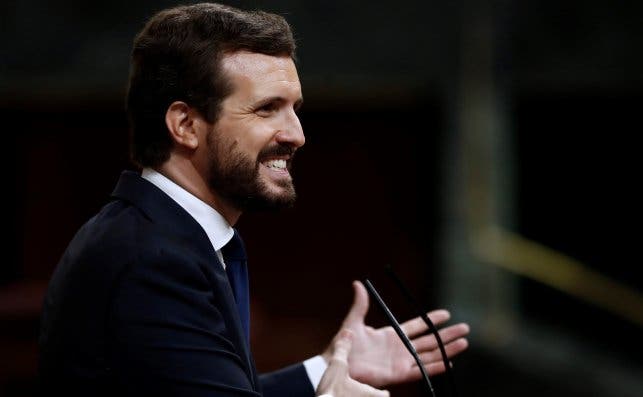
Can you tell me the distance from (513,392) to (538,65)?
1.69 metres

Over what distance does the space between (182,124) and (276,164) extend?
19 centimetres

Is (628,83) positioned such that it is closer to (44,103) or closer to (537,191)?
(537,191)

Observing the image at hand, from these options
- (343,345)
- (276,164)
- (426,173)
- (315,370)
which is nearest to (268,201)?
(276,164)

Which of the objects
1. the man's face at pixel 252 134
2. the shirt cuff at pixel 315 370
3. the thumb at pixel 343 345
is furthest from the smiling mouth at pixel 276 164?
the shirt cuff at pixel 315 370

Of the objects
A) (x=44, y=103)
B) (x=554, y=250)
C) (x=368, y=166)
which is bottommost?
(x=554, y=250)

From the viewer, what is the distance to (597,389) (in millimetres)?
5086

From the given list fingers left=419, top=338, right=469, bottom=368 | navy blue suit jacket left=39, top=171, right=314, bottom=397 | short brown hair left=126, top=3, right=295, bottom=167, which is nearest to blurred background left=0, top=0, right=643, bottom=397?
fingers left=419, top=338, right=469, bottom=368

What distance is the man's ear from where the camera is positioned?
191cm

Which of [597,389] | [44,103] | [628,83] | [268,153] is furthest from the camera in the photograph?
[44,103]

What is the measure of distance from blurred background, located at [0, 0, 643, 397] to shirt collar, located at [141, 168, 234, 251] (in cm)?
348

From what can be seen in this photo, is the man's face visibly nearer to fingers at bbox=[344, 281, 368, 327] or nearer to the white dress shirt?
the white dress shirt

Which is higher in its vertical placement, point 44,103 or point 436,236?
point 44,103

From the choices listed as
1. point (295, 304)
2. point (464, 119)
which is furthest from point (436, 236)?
point (295, 304)

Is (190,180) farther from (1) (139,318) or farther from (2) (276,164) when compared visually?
(1) (139,318)
